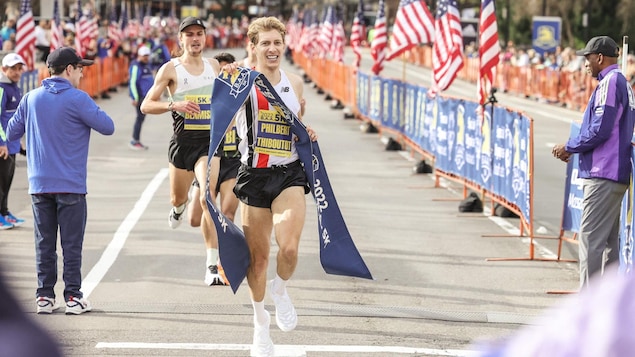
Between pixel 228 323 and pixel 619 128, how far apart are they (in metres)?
3.12

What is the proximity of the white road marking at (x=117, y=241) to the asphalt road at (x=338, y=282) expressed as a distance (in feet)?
0.05

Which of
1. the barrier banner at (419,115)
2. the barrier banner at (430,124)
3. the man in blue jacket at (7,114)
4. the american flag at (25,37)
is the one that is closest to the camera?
the man in blue jacket at (7,114)

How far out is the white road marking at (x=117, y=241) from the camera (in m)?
9.30

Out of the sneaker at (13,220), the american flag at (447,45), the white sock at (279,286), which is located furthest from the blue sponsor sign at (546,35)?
the white sock at (279,286)

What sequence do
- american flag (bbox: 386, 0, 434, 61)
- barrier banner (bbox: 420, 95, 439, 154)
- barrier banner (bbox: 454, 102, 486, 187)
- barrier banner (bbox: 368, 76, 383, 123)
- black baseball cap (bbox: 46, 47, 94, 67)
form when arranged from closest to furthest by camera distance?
black baseball cap (bbox: 46, 47, 94, 67) → barrier banner (bbox: 454, 102, 486, 187) → barrier banner (bbox: 420, 95, 439, 154) → american flag (bbox: 386, 0, 434, 61) → barrier banner (bbox: 368, 76, 383, 123)

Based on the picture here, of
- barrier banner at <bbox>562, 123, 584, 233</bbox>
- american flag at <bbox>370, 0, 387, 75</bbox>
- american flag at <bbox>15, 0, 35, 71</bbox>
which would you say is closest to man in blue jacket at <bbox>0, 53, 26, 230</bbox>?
barrier banner at <bbox>562, 123, 584, 233</bbox>

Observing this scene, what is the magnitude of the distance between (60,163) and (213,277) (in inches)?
69.9

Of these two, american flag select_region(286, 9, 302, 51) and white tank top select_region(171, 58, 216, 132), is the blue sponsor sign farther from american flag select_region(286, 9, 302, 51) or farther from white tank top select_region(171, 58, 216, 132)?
white tank top select_region(171, 58, 216, 132)

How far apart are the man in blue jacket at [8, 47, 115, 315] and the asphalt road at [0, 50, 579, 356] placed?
0.30 metres

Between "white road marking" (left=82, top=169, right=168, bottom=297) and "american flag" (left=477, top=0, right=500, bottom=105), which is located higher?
"american flag" (left=477, top=0, right=500, bottom=105)

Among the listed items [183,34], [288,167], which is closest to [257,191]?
[288,167]

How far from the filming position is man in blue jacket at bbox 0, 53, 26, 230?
1160 centimetres

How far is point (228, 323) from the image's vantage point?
25.5ft

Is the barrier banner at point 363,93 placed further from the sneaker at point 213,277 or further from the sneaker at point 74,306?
the sneaker at point 74,306
